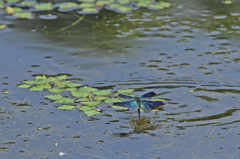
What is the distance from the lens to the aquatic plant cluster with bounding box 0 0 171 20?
5203 mm

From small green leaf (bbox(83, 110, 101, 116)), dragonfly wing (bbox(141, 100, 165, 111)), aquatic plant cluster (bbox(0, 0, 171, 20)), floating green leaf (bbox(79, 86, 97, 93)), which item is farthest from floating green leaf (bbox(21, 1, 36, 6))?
dragonfly wing (bbox(141, 100, 165, 111))

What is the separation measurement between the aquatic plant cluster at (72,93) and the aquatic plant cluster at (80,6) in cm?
207

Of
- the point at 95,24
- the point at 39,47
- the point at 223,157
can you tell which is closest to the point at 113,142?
the point at 223,157

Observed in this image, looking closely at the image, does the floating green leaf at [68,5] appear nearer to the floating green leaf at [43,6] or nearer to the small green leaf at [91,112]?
the floating green leaf at [43,6]

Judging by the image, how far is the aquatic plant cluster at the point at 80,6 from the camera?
17.1ft

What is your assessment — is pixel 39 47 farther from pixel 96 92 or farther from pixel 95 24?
pixel 96 92

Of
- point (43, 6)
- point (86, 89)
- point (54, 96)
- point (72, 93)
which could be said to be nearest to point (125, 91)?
point (86, 89)

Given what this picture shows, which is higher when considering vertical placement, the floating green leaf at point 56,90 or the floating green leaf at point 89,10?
the floating green leaf at point 89,10

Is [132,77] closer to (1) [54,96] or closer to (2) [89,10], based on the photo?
(1) [54,96]

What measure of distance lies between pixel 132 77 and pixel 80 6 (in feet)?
7.65

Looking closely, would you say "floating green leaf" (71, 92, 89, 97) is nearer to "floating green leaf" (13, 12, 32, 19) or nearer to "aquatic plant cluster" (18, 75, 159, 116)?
"aquatic plant cluster" (18, 75, 159, 116)

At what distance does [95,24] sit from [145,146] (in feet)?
Answer: 8.81

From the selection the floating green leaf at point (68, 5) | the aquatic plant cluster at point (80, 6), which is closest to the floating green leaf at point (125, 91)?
the aquatic plant cluster at point (80, 6)

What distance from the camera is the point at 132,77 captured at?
3.45 m
